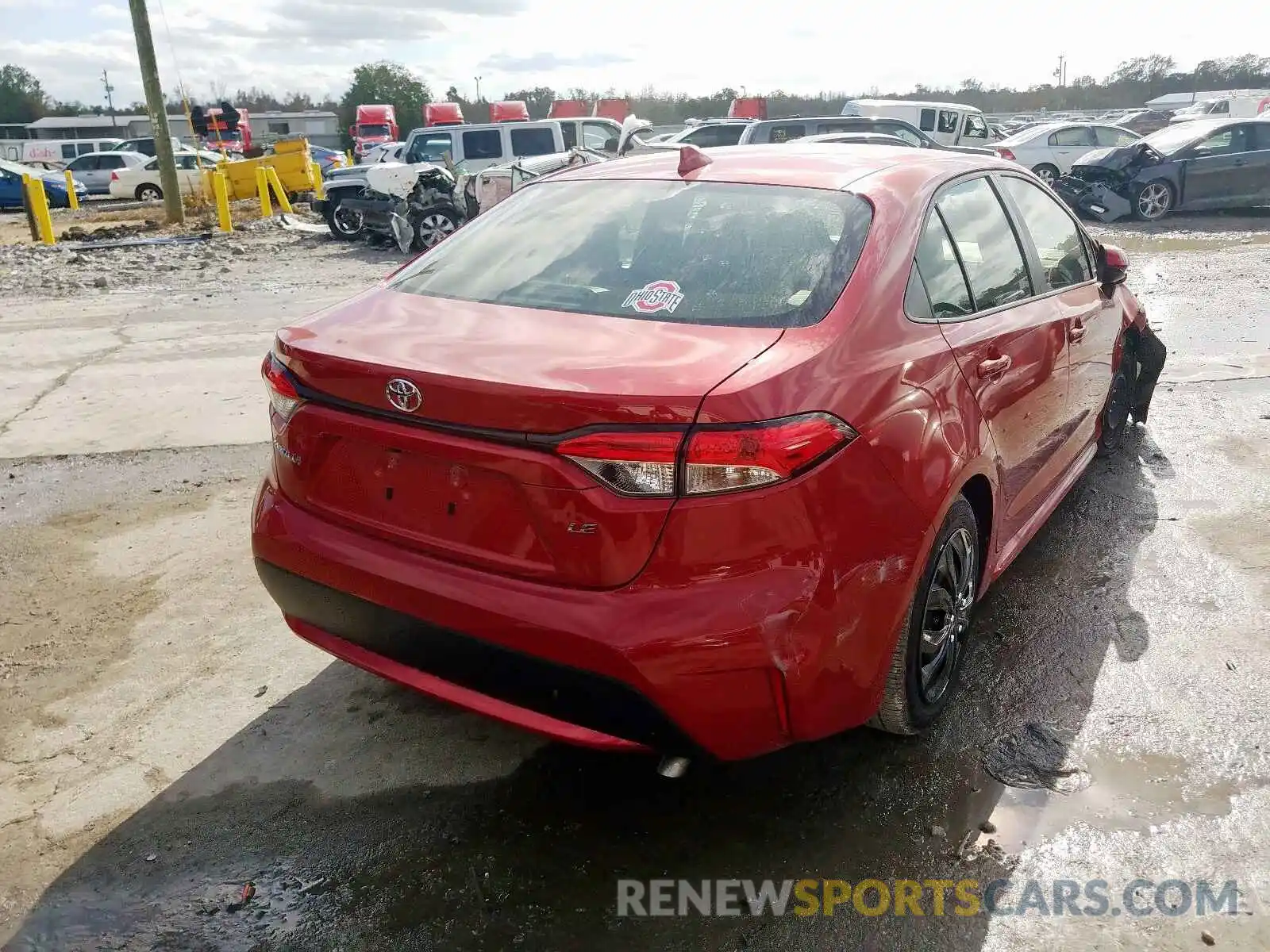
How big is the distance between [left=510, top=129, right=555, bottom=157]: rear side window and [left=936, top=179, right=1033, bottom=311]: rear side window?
16763 millimetres

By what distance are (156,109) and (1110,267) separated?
2015 cm

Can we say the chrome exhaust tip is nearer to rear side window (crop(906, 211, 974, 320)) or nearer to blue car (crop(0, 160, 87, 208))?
rear side window (crop(906, 211, 974, 320))

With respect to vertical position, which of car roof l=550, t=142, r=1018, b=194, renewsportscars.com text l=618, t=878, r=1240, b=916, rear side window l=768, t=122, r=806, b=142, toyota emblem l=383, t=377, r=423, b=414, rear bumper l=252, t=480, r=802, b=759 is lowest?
renewsportscars.com text l=618, t=878, r=1240, b=916

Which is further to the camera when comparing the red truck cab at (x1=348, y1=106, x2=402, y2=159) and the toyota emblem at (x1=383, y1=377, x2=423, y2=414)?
the red truck cab at (x1=348, y1=106, x2=402, y2=159)

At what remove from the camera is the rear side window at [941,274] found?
2.74 metres

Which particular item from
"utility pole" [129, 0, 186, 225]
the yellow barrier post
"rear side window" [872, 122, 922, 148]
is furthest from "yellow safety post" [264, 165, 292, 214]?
→ "rear side window" [872, 122, 922, 148]

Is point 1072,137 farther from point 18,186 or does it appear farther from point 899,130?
point 18,186

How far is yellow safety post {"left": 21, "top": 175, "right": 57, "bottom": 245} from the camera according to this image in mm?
16938

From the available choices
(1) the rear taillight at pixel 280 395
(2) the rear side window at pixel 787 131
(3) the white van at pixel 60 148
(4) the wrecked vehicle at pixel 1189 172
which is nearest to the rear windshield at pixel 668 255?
(1) the rear taillight at pixel 280 395

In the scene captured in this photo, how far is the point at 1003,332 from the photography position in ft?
9.89

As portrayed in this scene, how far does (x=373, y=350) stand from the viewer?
2369mm

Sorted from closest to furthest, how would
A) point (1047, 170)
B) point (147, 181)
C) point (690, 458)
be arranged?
point (690, 458) → point (1047, 170) → point (147, 181)

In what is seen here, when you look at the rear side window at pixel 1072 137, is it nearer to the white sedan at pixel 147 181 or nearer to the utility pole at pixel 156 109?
the utility pole at pixel 156 109

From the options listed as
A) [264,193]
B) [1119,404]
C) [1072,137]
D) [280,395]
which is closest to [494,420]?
[280,395]
